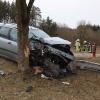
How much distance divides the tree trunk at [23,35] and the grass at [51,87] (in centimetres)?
38

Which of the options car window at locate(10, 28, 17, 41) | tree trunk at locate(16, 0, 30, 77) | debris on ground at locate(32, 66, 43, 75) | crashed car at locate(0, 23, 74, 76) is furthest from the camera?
car window at locate(10, 28, 17, 41)

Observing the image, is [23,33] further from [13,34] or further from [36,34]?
[13,34]

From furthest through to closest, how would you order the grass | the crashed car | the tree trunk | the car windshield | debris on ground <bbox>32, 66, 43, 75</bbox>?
1. the car windshield
2. the crashed car
3. debris on ground <bbox>32, 66, 43, 75</bbox>
4. the tree trunk
5. the grass

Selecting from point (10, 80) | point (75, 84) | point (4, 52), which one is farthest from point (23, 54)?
point (4, 52)

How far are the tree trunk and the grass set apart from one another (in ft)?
1.26

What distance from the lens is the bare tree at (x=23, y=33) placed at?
13.7 metres

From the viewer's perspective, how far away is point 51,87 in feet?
42.3

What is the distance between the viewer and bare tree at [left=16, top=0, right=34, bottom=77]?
45.0 feet

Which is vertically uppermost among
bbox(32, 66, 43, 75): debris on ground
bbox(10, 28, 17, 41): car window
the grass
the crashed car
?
bbox(10, 28, 17, 41): car window

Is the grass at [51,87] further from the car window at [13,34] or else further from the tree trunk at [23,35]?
the car window at [13,34]

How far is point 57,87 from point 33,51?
8.74 ft

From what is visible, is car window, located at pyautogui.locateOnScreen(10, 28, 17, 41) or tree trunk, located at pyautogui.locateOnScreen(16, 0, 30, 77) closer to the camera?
tree trunk, located at pyautogui.locateOnScreen(16, 0, 30, 77)

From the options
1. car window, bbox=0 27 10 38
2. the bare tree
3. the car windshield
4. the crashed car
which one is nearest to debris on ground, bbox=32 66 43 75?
the crashed car

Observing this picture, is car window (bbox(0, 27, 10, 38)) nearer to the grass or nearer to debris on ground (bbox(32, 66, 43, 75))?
the grass
